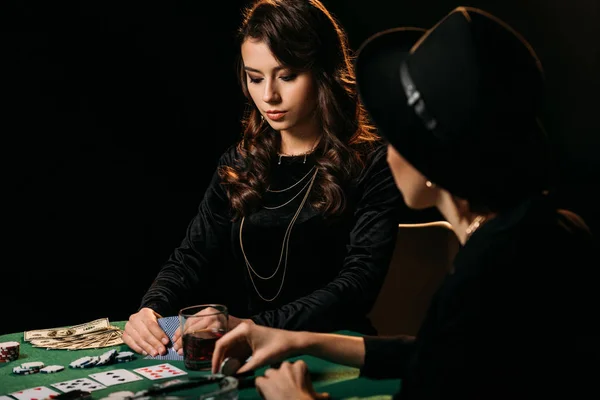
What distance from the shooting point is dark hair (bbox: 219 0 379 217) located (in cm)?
288

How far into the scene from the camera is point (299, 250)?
9.81ft

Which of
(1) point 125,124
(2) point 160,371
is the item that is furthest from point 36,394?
(1) point 125,124

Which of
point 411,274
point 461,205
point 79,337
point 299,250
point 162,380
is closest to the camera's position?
point 461,205

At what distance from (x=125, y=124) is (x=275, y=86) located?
65.0 inches

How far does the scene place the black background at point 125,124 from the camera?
398 centimetres

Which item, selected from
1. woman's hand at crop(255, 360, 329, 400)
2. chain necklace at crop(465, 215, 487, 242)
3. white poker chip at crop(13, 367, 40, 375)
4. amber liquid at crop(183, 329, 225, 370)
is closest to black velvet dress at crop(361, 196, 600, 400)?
chain necklace at crop(465, 215, 487, 242)

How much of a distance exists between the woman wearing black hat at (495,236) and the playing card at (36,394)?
2.90ft

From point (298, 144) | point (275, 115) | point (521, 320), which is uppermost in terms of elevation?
point (275, 115)

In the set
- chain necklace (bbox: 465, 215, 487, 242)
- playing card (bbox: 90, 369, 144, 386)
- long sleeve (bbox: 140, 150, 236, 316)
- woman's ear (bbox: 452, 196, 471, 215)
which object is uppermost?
woman's ear (bbox: 452, 196, 471, 215)

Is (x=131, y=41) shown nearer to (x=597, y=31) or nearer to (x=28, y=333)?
(x=28, y=333)

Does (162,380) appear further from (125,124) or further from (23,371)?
(125,124)

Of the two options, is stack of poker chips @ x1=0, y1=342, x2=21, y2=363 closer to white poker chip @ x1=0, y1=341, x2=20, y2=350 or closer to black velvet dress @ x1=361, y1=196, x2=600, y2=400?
white poker chip @ x1=0, y1=341, x2=20, y2=350

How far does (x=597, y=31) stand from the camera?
4.20 meters

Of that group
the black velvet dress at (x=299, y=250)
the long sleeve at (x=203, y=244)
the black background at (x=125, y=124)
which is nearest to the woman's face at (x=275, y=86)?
the black velvet dress at (x=299, y=250)
